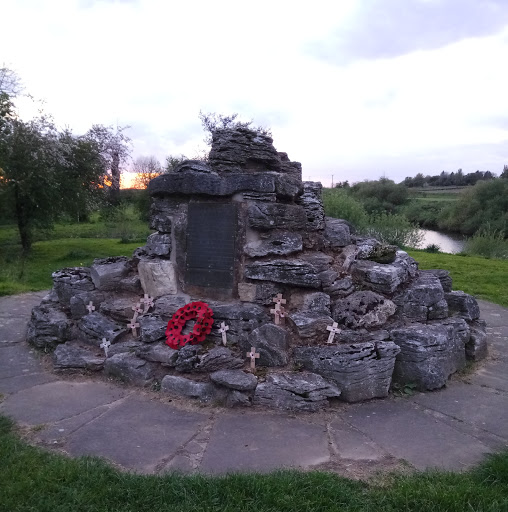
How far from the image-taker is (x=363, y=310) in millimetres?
4781

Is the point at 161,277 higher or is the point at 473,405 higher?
the point at 161,277

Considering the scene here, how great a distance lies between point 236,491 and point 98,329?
313 centimetres

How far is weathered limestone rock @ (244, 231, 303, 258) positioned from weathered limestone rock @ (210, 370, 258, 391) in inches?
56.3

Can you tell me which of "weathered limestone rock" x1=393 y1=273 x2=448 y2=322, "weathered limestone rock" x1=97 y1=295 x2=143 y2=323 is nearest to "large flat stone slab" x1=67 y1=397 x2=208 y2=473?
"weathered limestone rock" x1=97 y1=295 x2=143 y2=323

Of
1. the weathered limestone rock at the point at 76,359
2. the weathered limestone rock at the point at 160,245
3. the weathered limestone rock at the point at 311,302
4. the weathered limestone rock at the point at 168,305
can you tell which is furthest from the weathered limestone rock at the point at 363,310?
the weathered limestone rock at the point at 76,359

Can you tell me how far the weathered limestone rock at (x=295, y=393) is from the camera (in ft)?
13.2

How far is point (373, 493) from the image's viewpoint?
2.77m

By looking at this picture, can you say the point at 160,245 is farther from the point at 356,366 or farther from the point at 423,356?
the point at 423,356

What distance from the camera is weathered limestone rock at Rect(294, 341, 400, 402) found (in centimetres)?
420

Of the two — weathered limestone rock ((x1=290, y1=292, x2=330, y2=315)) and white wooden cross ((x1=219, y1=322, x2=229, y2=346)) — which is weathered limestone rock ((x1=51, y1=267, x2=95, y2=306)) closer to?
white wooden cross ((x1=219, y1=322, x2=229, y2=346))

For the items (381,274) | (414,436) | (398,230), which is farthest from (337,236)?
(398,230)

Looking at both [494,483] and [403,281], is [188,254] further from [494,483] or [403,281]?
[494,483]

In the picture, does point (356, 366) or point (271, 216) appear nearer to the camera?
point (356, 366)

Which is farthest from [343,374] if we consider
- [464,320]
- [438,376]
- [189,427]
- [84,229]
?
[84,229]
